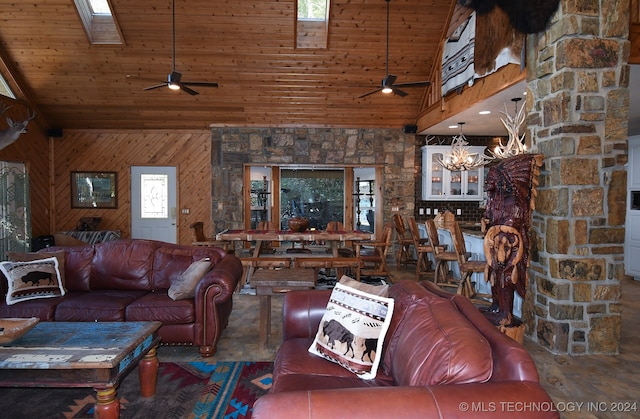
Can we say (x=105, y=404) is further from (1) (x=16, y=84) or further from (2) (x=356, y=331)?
(1) (x=16, y=84)

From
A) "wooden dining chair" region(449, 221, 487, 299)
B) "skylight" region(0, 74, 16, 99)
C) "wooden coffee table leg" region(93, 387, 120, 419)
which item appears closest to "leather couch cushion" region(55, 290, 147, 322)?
"wooden coffee table leg" region(93, 387, 120, 419)

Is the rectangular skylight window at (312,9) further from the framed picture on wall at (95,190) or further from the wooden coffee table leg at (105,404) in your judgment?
the wooden coffee table leg at (105,404)

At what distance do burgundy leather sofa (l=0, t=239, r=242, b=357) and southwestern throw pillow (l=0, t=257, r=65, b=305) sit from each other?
85 millimetres

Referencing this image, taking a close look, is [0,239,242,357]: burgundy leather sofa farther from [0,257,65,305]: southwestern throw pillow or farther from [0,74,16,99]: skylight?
[0,74,16,99]: skylight

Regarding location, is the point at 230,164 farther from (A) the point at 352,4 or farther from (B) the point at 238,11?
(A) the point at 352,4

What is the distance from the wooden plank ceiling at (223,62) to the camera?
592 cm

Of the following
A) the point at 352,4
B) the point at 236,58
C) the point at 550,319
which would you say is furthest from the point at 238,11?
the point at 550,319

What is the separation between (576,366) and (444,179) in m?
5.35

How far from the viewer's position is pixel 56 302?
3379mm

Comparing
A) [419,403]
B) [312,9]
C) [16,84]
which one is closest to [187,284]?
[419,403]

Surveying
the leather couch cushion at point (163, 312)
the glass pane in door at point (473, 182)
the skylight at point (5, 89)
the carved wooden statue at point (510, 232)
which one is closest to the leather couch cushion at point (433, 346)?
the carved wooden statue at point (510, 232)

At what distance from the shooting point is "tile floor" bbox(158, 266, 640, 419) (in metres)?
2.60

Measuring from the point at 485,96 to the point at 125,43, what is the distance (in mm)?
5682

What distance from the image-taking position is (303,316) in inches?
102
